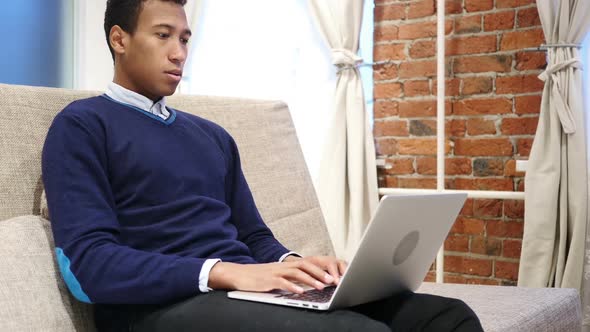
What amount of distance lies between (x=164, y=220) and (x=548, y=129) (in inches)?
68.8

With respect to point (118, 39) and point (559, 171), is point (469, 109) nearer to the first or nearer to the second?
point (559, 171)

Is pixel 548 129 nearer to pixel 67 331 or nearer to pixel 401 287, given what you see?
pixel 401 287

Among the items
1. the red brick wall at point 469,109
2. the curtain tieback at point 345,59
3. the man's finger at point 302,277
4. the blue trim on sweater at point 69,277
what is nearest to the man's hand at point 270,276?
the man's finger at point 302,277

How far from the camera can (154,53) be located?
1.56 metres

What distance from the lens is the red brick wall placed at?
2926 millimetres

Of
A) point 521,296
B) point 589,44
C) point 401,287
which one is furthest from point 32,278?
point 589,44

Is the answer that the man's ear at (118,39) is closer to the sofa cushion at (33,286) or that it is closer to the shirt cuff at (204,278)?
the sofa cushion at (33,286)

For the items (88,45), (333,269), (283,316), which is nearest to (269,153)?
(333,269)

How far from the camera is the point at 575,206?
2.66 m

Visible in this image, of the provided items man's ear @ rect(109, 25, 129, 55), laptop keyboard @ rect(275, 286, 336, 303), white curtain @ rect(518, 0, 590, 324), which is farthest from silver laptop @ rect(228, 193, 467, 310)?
white curtain @ rect(518, 0, 590, 324)

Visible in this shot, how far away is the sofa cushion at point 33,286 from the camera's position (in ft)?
4.24

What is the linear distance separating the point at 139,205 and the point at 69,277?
7.4 inches

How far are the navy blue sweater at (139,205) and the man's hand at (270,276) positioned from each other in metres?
0.04

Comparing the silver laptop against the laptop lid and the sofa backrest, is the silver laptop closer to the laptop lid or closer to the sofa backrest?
the laptop lid
